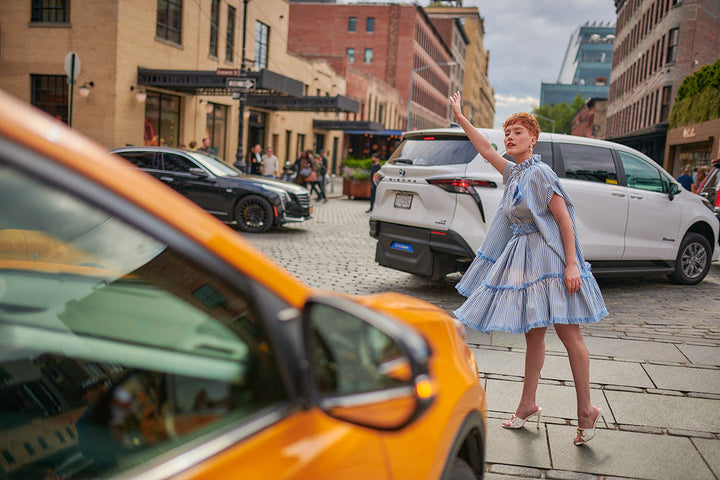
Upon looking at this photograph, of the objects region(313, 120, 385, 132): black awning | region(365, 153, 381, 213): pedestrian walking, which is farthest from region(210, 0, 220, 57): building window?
region(313, 120, 385, 132): black awning

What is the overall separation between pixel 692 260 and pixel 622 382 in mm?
5319

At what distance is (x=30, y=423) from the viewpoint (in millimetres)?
1468

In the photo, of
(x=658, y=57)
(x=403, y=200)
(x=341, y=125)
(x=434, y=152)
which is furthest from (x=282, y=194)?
(x=658, y=57)

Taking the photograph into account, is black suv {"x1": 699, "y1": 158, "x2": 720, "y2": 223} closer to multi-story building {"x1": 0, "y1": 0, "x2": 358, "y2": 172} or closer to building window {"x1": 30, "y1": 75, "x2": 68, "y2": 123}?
multi-story building {"x1": 0, "y1": 0, "x2": 358, "y2": 172}

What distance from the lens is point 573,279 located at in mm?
3645

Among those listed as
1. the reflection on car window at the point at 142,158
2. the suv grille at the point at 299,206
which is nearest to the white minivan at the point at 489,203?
the suv grille at the point at 299,206

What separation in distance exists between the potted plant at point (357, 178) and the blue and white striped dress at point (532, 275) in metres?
22.8

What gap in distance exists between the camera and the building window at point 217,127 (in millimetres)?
30516

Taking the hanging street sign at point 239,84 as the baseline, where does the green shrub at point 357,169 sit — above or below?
below

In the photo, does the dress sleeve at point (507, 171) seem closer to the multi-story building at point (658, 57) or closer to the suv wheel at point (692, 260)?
the suv wheel at point (692, 260)

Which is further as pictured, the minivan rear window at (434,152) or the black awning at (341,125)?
the black awning at (341,125)

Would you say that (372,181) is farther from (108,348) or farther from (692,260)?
(108,348)

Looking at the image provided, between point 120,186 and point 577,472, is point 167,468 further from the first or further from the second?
point 577,472

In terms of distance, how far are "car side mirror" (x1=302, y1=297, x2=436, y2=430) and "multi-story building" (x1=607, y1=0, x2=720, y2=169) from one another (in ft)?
120
